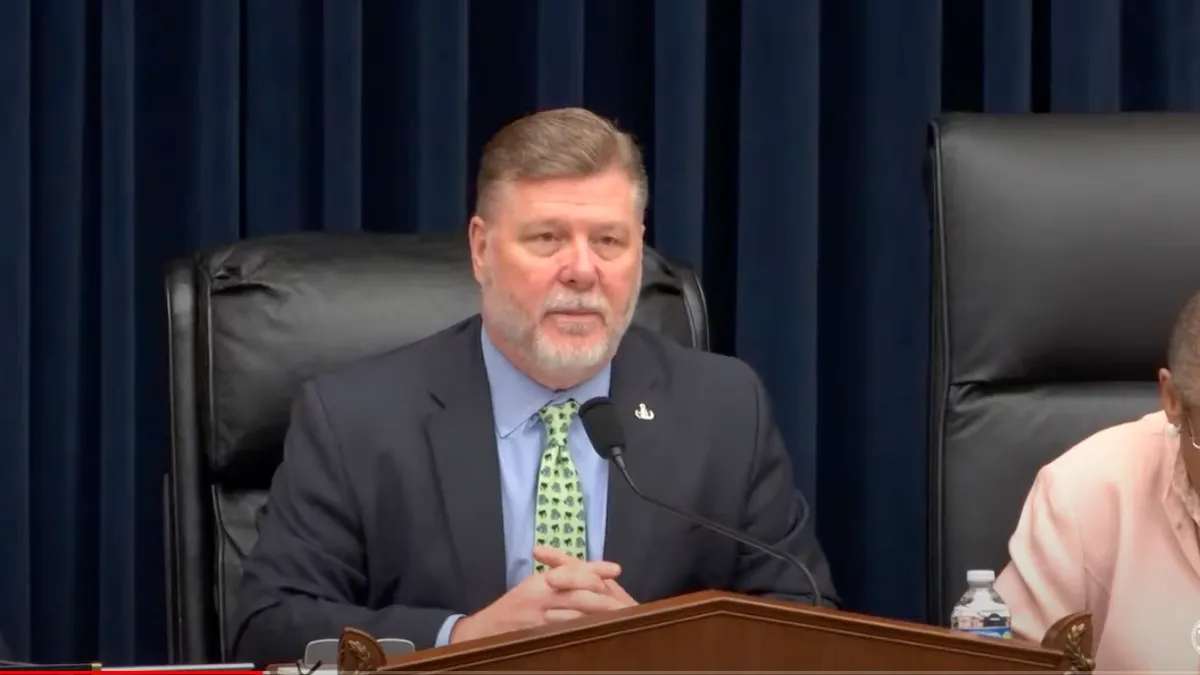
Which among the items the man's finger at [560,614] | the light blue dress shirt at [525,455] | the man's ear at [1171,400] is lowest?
the man's finger at [560,614]

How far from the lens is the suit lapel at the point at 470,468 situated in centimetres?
208

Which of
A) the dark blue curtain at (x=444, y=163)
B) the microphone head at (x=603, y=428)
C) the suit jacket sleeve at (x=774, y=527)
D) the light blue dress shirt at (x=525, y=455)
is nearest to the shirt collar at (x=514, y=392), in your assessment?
the light blue dress shirt at (x=525, y=455)

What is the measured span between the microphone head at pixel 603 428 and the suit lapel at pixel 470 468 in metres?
0.36

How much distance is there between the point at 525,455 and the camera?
214cm

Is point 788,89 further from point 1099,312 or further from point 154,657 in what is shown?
point 154,657

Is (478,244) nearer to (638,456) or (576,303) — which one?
(576,303)

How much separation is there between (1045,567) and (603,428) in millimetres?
581

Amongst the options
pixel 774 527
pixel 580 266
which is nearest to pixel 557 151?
pixel 580 266

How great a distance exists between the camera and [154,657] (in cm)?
287

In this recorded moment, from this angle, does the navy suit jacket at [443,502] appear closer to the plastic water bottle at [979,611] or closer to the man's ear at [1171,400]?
the plastic water bottle at [979,611]

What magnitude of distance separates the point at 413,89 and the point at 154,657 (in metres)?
Answer: 1.01

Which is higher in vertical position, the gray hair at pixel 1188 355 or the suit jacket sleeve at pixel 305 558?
the gray hair at pixel 1188 355

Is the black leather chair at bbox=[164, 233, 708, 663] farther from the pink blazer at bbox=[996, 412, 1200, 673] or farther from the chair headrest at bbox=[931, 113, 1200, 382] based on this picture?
the pink blazer at bbox=[996, 412, 1200, 673]

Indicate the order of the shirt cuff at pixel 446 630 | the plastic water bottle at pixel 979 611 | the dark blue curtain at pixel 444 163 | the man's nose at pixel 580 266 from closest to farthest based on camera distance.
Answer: the plastic water bottle at pixel 979 611
the shirt cuff at pixel 446 630
the man's nose at pixel 580 266
the dark blue curtain at pixel 444 163
